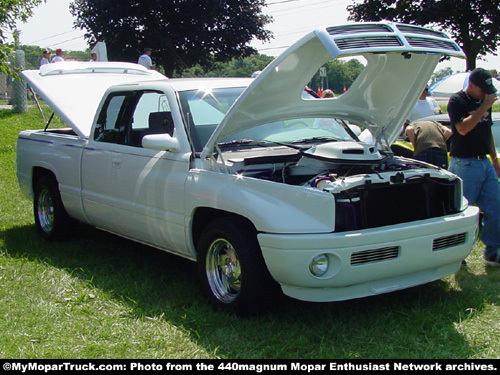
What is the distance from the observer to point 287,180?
4.64m

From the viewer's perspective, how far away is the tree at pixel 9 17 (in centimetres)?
899

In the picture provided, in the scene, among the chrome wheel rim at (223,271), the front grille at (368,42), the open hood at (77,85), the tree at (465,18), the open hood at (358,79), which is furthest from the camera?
the tree at (465,18)

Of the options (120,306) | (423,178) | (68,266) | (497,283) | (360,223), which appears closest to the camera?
(360,223)

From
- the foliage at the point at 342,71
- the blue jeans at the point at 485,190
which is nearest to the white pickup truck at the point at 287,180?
the foliage at the point at 342,71

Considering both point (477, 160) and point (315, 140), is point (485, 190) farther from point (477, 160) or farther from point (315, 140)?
point (315, 140)

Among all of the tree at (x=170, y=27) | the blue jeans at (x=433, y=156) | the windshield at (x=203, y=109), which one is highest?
the tree at (x=170, y=27)

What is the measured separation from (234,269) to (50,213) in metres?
3.33

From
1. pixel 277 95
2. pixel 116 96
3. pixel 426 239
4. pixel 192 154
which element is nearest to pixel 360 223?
pixel 426 239

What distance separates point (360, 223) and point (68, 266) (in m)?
3.10

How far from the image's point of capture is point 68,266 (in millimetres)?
5855

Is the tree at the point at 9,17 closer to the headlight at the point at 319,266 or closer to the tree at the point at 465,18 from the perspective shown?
the headlight at the point at 319,266

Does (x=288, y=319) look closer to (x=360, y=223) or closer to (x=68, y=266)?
(x=360, y=223)

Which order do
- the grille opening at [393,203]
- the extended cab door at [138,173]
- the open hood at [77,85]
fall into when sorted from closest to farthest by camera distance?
the grille opening at [393,203], the extended cab door at [138,173], the open hood at [77,85]

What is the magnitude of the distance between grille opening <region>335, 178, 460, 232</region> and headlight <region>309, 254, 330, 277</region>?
21 cm
